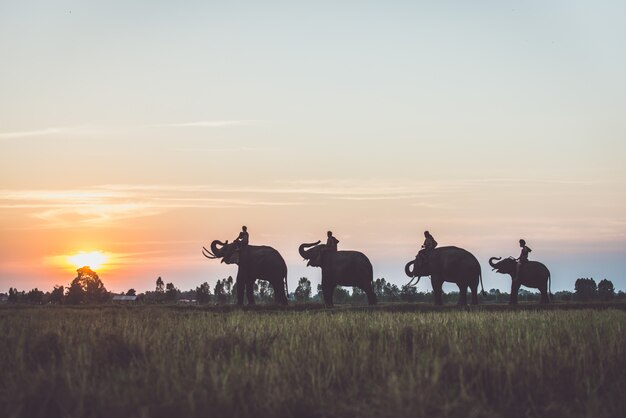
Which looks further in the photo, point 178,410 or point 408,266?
point 408,266

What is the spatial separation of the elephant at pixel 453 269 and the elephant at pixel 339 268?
3673 mm

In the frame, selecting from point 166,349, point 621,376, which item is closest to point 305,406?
point 166,349

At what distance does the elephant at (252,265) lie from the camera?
3838 centimetres

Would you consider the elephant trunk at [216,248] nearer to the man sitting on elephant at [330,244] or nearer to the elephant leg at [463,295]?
the man sitting on elephant at [330,244]

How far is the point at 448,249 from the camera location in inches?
1563

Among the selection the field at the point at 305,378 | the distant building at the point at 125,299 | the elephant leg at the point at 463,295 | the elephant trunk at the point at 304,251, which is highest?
the elephant trunk at the point at 304,251

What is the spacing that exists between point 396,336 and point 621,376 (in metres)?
4.15

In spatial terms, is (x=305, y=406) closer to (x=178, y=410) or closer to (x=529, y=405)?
(x=178, y=410)

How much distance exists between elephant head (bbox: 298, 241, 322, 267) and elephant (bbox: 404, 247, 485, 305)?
20.2ft

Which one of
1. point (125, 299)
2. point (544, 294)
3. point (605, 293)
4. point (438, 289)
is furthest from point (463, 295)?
point (125, 299)

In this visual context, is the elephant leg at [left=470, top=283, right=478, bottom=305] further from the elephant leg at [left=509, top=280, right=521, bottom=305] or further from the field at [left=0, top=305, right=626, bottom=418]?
the field at [left=0, top=305, right=626, bottom=418]

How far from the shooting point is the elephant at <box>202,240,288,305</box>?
126 feet

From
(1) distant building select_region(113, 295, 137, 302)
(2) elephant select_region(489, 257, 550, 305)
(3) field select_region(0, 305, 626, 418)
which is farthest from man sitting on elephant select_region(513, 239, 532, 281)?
(3) field select_region(0, 305, 626, 418)

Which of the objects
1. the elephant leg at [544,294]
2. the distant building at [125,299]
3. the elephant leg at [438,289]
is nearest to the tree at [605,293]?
the elephant leg at [544,294]
